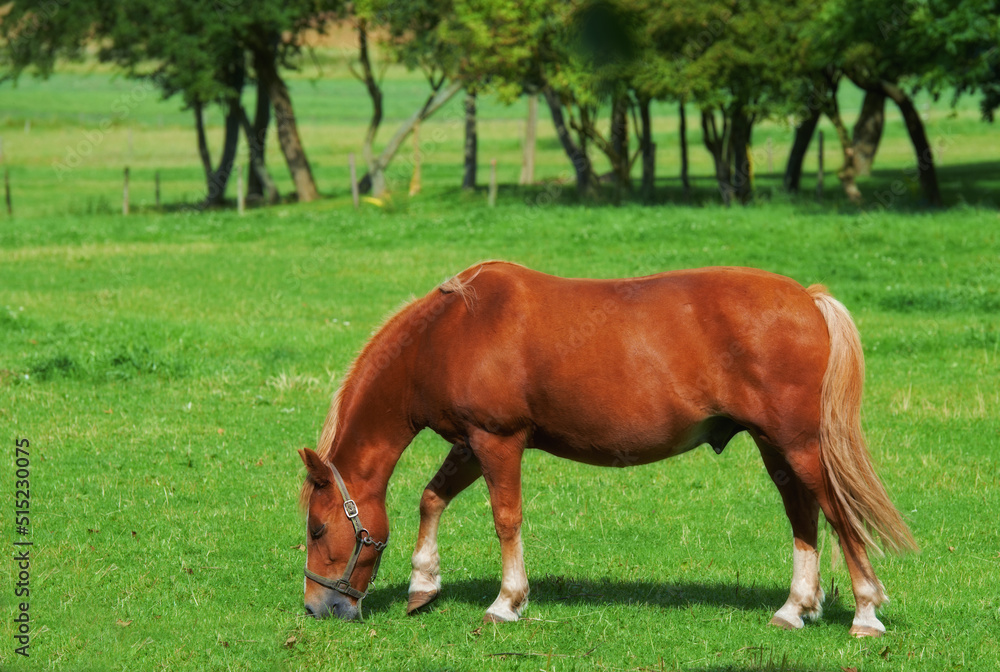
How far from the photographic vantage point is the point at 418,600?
615cm

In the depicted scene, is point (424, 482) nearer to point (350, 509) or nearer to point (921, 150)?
point (350, 509)

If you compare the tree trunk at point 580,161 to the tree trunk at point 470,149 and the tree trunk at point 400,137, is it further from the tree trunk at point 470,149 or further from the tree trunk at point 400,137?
the tree trunk at point 470,149

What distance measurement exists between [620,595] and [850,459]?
1772 mm

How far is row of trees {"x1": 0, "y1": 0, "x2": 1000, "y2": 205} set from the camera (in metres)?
24.4

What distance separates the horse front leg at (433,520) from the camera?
619 cm

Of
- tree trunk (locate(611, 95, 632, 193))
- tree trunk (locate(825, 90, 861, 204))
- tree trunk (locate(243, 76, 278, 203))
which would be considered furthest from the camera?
tree trunk (locate(243, 76, 278, 203))

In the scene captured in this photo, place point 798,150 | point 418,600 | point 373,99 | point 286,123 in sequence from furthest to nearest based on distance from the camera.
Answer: point 286,123 < point 373,99 < point 798,150 < point 418,600

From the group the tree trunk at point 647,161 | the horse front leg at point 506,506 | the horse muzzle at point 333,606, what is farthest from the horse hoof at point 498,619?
the tree trunk at point 647,161

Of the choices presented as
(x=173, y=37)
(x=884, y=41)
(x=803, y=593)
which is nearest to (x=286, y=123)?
(x=173, y=37)

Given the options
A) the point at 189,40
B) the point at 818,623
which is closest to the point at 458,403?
the point at 818,623

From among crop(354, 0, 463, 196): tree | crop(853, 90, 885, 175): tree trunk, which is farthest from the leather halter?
crop(853, 90, 885, 175): tree trunk

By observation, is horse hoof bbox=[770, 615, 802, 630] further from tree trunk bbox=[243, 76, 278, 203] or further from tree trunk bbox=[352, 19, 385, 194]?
tree trunk bbox=[243, 76, 278, 203]

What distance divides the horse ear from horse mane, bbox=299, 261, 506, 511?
157mm

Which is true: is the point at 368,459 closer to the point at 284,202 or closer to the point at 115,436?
the point at 115,436
